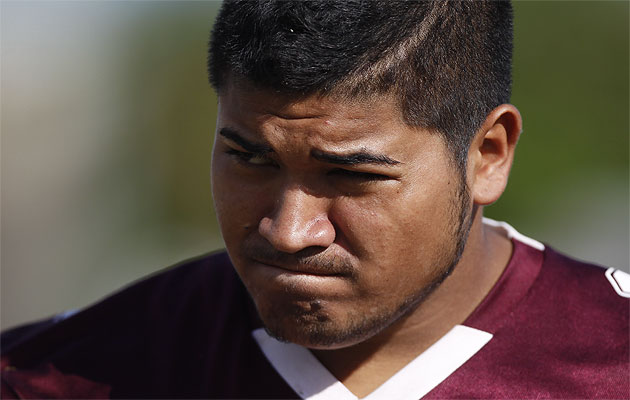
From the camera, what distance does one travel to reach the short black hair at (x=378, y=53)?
1.93m

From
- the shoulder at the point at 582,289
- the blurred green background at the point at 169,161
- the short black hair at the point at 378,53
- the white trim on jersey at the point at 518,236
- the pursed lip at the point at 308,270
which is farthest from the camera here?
the blurred green background at the point at 169,161

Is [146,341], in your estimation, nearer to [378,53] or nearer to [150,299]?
[150,299]

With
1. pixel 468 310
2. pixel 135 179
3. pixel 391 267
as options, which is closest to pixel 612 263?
pixel 468 310

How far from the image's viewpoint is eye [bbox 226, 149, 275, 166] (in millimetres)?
2061

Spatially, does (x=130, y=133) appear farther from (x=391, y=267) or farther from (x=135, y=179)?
(x=391, y=267)

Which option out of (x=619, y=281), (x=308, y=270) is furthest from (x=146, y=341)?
(x=619, y=281)

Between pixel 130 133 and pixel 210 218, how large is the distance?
1960 millimetres

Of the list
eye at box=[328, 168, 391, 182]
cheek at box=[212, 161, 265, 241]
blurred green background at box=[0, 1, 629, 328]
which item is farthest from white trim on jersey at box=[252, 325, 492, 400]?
blurred green background at box=[0, 1, 629, 328]

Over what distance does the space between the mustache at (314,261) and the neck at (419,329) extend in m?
0.41

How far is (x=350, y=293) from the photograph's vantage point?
6.81 feet

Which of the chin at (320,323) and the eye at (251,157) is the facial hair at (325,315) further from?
the eye at (251,157)

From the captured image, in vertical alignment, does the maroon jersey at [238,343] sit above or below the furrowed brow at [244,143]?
below

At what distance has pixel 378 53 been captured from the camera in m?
1.96

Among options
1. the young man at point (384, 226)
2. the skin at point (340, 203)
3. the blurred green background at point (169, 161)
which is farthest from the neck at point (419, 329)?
the blurred green background at point (169, 161)
